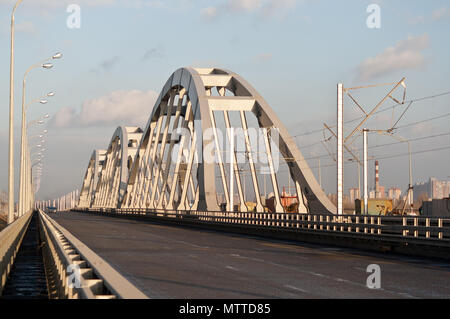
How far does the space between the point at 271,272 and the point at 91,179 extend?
175 meters

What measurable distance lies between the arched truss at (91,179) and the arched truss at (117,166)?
178 inches

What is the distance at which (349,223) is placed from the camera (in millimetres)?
29422

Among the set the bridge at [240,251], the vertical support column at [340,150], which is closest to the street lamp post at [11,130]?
the bridge at [240,251]

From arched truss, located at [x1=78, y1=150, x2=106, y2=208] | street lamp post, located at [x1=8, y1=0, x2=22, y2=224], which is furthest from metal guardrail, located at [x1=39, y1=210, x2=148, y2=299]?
arched truss, located at [x1=78, y1=150, x2=106, y2=208]

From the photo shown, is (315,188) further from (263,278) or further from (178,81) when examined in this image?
(263,278)

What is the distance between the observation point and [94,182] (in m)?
173

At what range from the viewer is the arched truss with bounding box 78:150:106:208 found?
16151 centimetres

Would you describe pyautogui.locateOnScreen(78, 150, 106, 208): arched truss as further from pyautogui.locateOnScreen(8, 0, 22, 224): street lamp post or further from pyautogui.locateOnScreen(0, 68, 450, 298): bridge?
pyautogui.locateOnScreen(8, 0, 22, 224): street lamp post

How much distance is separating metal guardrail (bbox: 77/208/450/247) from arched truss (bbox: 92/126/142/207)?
4885 centimetres

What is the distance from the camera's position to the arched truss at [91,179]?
162 m

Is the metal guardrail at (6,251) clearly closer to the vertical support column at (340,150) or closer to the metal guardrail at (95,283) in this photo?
the metal guardrail at (95,283)

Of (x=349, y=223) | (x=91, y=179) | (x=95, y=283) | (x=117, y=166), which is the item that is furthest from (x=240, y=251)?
(x=91, y=179)

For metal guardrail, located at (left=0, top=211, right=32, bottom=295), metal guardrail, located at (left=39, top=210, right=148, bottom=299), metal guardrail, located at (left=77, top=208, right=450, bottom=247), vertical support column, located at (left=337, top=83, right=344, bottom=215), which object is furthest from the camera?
vertical support column, located at (left=337, top=83, right=344, bottom=215)
